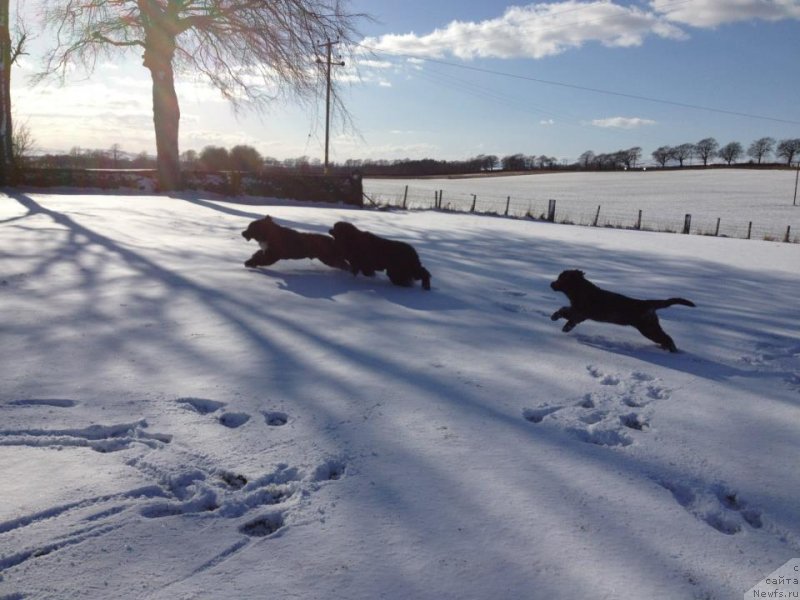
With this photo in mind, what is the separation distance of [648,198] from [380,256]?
→ 54.9 metres

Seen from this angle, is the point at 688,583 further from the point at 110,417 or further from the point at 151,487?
the point at 110,417

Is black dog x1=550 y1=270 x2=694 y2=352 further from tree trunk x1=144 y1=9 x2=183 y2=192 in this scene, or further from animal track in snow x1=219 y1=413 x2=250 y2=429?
tree trunk x1=144 y1=9 x2=183 y2=192

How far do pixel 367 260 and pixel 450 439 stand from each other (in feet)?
14.2

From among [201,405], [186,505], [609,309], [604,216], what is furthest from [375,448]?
[604,216]

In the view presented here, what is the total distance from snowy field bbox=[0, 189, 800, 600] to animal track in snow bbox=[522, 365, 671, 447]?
0.02 meters

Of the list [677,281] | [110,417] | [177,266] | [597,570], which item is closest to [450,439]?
[597,570]

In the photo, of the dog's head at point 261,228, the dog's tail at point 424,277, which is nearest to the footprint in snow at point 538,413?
the dog's tail at point 424,277

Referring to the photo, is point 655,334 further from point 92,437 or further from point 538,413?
point 92,437

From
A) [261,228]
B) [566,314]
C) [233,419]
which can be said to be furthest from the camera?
[261,228]

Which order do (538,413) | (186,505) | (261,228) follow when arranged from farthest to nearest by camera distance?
(261,228), (538,413), (186,505)

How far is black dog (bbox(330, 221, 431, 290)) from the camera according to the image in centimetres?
687

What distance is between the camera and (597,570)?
205 centimetres

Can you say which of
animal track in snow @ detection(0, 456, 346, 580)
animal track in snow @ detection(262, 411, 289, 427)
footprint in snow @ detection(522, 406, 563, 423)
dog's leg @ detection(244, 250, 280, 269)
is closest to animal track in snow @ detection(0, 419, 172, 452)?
animal track in snow @ detection(0, 456, 346, 580)

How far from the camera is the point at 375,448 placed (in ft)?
9.41
